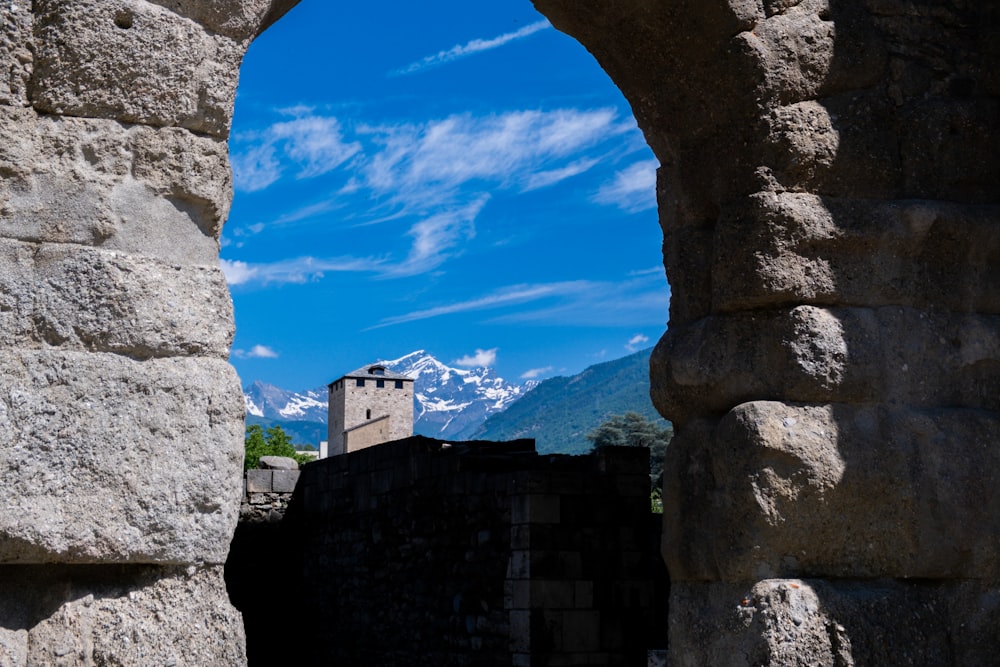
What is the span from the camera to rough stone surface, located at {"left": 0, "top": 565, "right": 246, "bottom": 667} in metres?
2.76

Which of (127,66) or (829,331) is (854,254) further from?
(127,66)

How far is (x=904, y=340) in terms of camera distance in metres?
4.22

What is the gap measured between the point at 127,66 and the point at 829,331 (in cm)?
249

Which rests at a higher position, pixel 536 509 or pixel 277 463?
pixel 277 463

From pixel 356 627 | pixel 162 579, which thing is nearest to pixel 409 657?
pixel 356 627

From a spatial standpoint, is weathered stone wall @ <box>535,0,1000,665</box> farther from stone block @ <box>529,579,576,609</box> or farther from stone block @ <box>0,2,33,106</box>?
stone block @ <box>529,579,576,609</box>

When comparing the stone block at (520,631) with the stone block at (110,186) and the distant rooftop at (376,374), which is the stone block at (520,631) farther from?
the distant rooftop at (376,374)

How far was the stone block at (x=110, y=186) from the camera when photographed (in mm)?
2906

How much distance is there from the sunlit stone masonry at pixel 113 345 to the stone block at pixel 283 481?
514 inches

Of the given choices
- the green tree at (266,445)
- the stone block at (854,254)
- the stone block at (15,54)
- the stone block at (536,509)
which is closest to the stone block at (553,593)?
the stone block at (536,509)

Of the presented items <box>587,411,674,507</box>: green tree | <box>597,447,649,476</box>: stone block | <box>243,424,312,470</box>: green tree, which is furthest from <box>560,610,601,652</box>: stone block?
<box>587,411,674,507</box>: green tree

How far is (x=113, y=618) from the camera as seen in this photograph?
2820mm

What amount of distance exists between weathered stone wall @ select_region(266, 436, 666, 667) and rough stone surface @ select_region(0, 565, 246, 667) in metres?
7.34

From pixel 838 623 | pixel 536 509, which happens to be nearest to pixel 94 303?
pixel 838 623
